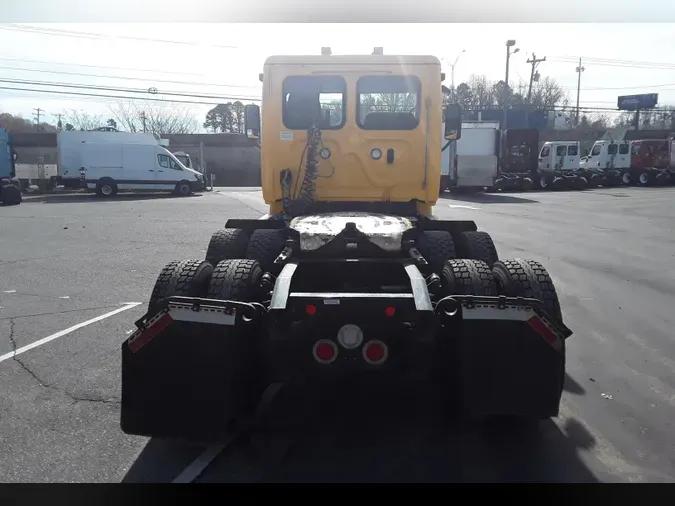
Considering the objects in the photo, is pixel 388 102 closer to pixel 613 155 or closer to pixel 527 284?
pixel 527 284

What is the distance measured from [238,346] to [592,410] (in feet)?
9.11

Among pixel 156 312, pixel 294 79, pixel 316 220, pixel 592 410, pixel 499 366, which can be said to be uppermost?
pixel 294 79

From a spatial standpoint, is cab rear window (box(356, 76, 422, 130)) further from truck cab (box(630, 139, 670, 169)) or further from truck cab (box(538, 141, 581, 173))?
truck cab (box(630, 139, 670, 169))

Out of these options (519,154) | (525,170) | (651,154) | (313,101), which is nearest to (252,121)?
(313,101)

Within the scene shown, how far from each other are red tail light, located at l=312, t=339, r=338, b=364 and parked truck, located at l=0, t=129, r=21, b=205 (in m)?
26.5

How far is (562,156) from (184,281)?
38123mm

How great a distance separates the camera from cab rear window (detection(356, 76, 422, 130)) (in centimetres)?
671

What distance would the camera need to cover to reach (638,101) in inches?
2413

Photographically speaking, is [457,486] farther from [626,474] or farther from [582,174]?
[582,174]

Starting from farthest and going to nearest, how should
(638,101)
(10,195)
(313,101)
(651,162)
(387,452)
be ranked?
(638,101), (651,162), (10,195), (313,101), (387,452)

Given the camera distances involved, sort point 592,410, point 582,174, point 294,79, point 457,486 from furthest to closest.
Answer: point 582,174, point 294,79, point 592,410, point 457,486

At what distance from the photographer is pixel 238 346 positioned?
3717 millimetres

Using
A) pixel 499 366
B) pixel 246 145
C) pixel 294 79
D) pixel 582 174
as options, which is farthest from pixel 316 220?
pixel 246 145

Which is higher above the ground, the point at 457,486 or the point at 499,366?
the point at 499,366
